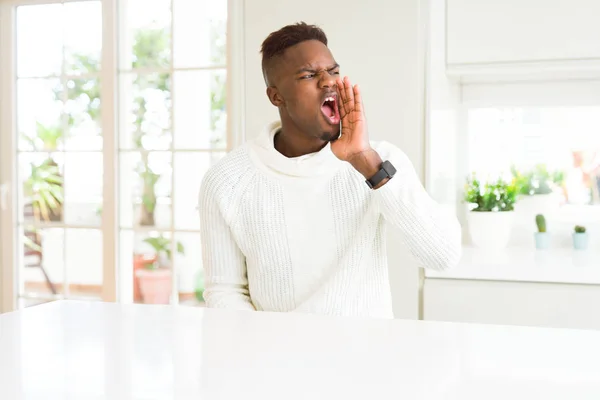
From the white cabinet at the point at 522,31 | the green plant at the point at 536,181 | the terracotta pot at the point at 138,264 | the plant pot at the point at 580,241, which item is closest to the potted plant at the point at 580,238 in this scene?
the plant pot at the point at 580,241

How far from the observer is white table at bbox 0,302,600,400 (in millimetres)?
652

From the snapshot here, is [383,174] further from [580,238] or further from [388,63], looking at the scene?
[580,238]

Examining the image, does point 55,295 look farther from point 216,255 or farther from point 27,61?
point 216,255

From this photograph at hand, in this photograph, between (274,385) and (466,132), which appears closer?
(274,385)

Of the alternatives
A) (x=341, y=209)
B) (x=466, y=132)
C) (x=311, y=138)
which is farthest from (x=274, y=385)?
(x=466, y=132)

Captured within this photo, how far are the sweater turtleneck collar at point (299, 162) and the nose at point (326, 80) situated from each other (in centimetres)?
14

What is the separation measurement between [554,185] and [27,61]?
A: 2531 millimetres

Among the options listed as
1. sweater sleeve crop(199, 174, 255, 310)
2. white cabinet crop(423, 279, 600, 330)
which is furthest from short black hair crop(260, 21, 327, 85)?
white cabinet crop(423, 279, 600, 330)

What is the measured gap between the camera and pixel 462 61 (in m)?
2.54

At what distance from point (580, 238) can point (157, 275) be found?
6.10 ft

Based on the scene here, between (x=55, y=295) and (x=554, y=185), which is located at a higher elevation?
(x=554, y=185)

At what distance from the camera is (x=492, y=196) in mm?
2836

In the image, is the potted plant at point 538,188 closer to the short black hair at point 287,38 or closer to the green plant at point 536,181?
the green plant at point 536,181

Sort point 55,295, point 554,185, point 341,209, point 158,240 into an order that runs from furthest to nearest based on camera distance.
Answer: point 55,295 → point 158,240 → point 554,185 → point 341,209
